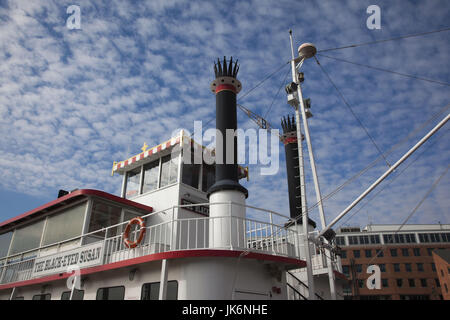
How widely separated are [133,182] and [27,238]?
232 inches

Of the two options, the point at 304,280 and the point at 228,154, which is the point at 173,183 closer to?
the point at 228,154

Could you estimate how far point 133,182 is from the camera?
16.4 m

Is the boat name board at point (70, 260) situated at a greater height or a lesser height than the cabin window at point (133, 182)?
lesser

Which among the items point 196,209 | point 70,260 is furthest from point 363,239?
point 70,260

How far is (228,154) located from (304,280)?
7.07m

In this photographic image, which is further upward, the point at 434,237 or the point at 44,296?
the point at 434,237

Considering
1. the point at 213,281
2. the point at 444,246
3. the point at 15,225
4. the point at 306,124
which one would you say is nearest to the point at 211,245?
the point at 213,281

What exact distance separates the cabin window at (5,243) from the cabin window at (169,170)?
9.89 meters

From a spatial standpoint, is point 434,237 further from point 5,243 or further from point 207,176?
point 5,243

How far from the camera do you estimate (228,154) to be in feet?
36.0

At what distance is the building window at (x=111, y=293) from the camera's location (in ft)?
32.7

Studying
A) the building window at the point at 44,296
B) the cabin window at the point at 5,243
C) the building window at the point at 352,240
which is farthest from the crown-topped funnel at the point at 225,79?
the building window at the point at 352,240

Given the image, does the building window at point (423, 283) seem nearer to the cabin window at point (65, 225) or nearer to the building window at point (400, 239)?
the building window at point (400, 239)

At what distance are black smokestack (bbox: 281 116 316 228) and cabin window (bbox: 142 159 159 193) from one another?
737 centimetres
